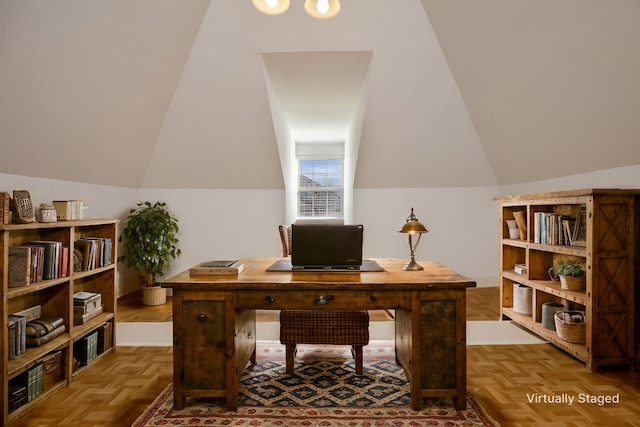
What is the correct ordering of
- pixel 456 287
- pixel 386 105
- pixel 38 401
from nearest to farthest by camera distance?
pixel 456 287 → pixel 38 401 → pixel 386 105

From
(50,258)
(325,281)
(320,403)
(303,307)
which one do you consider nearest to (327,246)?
(325,281)

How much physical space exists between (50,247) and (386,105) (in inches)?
145

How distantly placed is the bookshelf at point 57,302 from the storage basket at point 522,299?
393 cm

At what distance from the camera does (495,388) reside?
2.48m

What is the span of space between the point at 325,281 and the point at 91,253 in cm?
208

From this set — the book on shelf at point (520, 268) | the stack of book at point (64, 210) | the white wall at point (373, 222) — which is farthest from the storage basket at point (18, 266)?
the book on shelf at point (520, 268)

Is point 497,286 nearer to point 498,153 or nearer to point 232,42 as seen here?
point 498,153

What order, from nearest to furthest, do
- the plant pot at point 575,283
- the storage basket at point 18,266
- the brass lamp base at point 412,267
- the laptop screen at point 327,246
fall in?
the storage basket at point 18,266 → the laptop screen at point 327,246 → the brass lamp base at point 412,267 → the plant pot at point 575,283

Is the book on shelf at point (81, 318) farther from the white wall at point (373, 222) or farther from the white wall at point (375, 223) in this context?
the white wall at point (375, 223)

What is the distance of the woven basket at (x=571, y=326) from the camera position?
117 inches

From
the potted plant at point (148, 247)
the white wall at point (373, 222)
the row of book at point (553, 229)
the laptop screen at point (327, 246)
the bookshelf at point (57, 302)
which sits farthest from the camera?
the white wall at point (373, 222)

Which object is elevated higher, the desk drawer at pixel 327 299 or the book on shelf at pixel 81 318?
the desk drawer at pixel 327 299

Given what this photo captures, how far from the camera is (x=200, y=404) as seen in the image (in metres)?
2.27

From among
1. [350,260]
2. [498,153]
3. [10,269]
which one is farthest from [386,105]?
[10,269]
